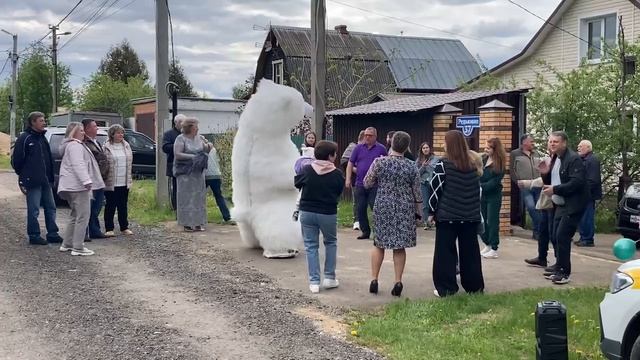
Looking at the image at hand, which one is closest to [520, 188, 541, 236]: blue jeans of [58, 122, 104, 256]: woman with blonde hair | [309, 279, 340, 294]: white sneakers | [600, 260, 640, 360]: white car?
[309, 279, 340, 294]: white sneakers

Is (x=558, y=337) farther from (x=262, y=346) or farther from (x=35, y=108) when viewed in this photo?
(x=35, y=108)

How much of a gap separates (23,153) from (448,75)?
29767 mm

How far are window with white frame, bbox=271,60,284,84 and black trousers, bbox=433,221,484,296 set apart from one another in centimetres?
2827

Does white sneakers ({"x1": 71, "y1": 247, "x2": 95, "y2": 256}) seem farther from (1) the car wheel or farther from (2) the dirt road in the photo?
(1) the car wheel

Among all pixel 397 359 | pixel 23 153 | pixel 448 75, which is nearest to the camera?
pixel 397 359

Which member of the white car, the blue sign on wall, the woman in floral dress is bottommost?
the white car

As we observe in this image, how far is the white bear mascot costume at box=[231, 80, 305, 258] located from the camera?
9.48 metres

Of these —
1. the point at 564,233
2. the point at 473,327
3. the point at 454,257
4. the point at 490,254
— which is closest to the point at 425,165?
the point at 490,254

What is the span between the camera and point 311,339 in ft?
20.6

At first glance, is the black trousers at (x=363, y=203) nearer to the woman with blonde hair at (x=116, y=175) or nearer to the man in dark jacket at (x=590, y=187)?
the man in dark jacket at (x=590, y=187)

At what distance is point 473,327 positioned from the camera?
647cm

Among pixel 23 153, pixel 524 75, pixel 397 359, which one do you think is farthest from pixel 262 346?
pixel 524 75

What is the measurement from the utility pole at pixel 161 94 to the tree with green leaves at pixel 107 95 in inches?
1477

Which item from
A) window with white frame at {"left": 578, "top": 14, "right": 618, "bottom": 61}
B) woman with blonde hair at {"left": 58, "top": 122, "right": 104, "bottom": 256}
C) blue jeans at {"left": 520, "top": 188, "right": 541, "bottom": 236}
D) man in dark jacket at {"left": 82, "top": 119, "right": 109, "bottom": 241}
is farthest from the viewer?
window with white frame at {"left": 578, "top": 14, "right": 618, "bottom": 61}
